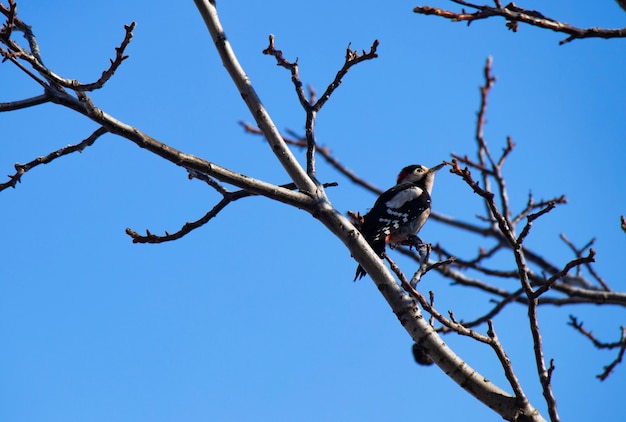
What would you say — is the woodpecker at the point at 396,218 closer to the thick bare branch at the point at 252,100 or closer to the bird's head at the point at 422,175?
Result: the bird's head at the point at 422,175

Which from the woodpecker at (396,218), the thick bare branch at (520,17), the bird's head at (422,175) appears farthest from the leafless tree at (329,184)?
the bird's head at (422,175)

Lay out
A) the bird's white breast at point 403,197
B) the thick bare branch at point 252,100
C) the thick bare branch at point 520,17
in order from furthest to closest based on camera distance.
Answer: the bird's white breast at point 403,197 → the thick bare branch at point 252,100 → the thick bare branch at point 520,17

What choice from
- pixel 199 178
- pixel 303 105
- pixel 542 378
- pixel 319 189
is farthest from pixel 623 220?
pixel 199 178

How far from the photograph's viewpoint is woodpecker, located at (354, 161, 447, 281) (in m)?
5.57

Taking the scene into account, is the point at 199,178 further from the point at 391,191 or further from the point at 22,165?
→ the point at 391,191

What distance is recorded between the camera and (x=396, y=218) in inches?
229

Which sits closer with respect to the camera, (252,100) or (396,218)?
(252,100)

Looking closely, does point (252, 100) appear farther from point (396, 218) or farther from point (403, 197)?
point (403, 197)

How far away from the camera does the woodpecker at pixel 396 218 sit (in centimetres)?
557

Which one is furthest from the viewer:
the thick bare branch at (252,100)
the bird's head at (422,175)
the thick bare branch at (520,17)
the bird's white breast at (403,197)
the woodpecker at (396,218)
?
the bird's head at (422,175)

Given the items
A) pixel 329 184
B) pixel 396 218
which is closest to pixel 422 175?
pixel 396 218

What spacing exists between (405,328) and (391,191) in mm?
3447

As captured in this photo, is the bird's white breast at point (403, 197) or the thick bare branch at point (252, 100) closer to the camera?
the thick bare branch at point (252, 100)

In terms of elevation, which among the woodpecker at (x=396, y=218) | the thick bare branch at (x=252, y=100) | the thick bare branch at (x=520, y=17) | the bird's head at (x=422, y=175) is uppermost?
the bird's head at (x=422, y=175)
